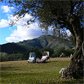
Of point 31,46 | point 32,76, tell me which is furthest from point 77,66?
point 31,46

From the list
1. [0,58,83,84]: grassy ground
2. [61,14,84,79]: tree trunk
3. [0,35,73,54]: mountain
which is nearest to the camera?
[0,58,83,84]: grassy ground

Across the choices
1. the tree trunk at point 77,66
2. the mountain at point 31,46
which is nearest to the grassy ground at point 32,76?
the tree trunk at point 77,66

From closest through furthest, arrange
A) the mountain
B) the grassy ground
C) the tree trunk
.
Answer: the grassy ground, the tree trunk, the mountain

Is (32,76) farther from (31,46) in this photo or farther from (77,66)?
(31,46)

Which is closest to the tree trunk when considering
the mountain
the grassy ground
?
the grassy ground

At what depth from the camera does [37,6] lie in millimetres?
6156

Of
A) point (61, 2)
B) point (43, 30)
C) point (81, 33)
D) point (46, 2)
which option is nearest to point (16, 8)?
point (46, 2)

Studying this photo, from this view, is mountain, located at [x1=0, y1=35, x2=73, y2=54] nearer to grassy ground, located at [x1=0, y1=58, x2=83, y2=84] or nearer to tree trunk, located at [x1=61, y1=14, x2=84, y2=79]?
grassy ground, located at [x1=0, y1=58, x2=83, y2=84]

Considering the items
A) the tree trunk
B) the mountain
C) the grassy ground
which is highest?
the mountain

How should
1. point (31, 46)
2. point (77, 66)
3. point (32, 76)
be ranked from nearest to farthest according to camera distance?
1. point (77, 66)
2. point (32, 76)
3. point (31, 46)

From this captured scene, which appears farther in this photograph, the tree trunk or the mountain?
the mountain

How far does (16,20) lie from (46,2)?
209 cm

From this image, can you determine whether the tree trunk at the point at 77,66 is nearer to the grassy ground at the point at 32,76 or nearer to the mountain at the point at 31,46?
the grassy ground at the point at 32,76

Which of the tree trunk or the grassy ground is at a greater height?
the tree trunk
